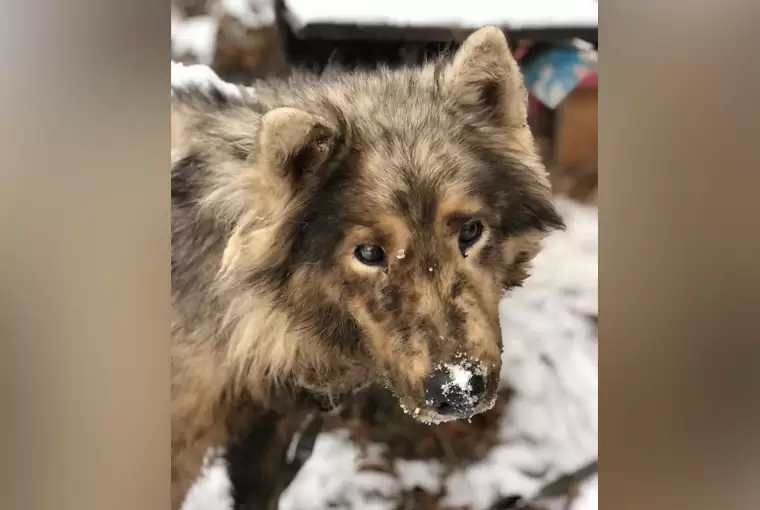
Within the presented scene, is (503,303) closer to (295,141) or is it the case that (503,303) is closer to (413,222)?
(413,222)

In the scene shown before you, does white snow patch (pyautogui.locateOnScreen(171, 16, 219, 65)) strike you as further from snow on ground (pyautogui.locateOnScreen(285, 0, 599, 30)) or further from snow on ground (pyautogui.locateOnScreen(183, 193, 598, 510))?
snow on ground (pyautogui.locateOnScreen(183, 193, 598, 510))

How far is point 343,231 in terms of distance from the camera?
0.96m

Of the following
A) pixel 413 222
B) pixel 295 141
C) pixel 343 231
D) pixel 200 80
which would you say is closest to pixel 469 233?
pixel 413 222

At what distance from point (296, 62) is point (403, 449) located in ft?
2.52

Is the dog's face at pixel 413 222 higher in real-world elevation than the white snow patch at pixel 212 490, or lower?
higher

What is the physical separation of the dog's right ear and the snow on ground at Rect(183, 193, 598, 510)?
1.52ft

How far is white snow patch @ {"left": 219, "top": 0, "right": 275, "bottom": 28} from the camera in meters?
1.04

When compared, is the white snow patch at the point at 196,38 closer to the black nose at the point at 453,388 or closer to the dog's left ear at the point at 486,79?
the dog's left ear at the point at 486,79

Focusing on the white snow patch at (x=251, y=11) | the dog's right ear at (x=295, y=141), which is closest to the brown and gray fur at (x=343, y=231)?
the dog's right ear at (x=295, y=141)

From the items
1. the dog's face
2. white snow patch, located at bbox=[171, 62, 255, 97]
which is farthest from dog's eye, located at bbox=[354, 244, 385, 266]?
white snow patch, located at bbox=[171, 62, 255, 97]

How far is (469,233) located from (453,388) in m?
0.27

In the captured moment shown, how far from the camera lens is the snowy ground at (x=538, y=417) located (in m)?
1.05

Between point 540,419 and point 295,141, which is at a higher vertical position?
point 295,141

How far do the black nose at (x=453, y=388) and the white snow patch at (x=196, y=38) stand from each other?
2.36 feet
